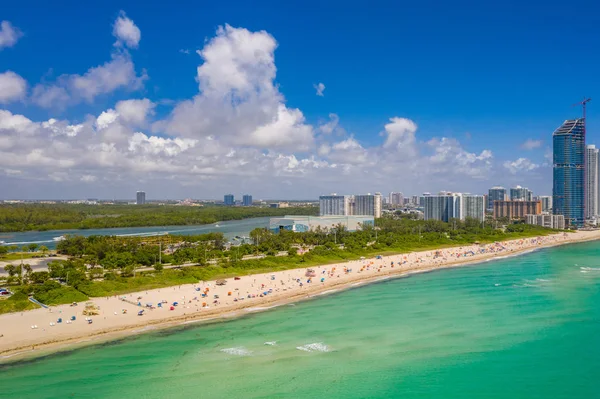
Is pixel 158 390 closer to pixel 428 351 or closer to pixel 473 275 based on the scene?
pixel 428 351

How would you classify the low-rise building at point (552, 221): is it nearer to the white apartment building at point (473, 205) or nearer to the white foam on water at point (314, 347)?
the white apartment building at point (473, 205)

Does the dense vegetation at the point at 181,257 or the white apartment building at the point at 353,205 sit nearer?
the dense vegetation at the point at 181,257

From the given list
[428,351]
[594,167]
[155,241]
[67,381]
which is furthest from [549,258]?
[594,167]

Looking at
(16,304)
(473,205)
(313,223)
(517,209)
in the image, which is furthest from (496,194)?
(16,304)

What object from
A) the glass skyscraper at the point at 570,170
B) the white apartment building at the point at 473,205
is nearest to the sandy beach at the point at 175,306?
the white apartment building at the point at 473,205

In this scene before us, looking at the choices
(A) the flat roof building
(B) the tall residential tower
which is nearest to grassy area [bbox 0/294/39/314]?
(A) the flat roof building
